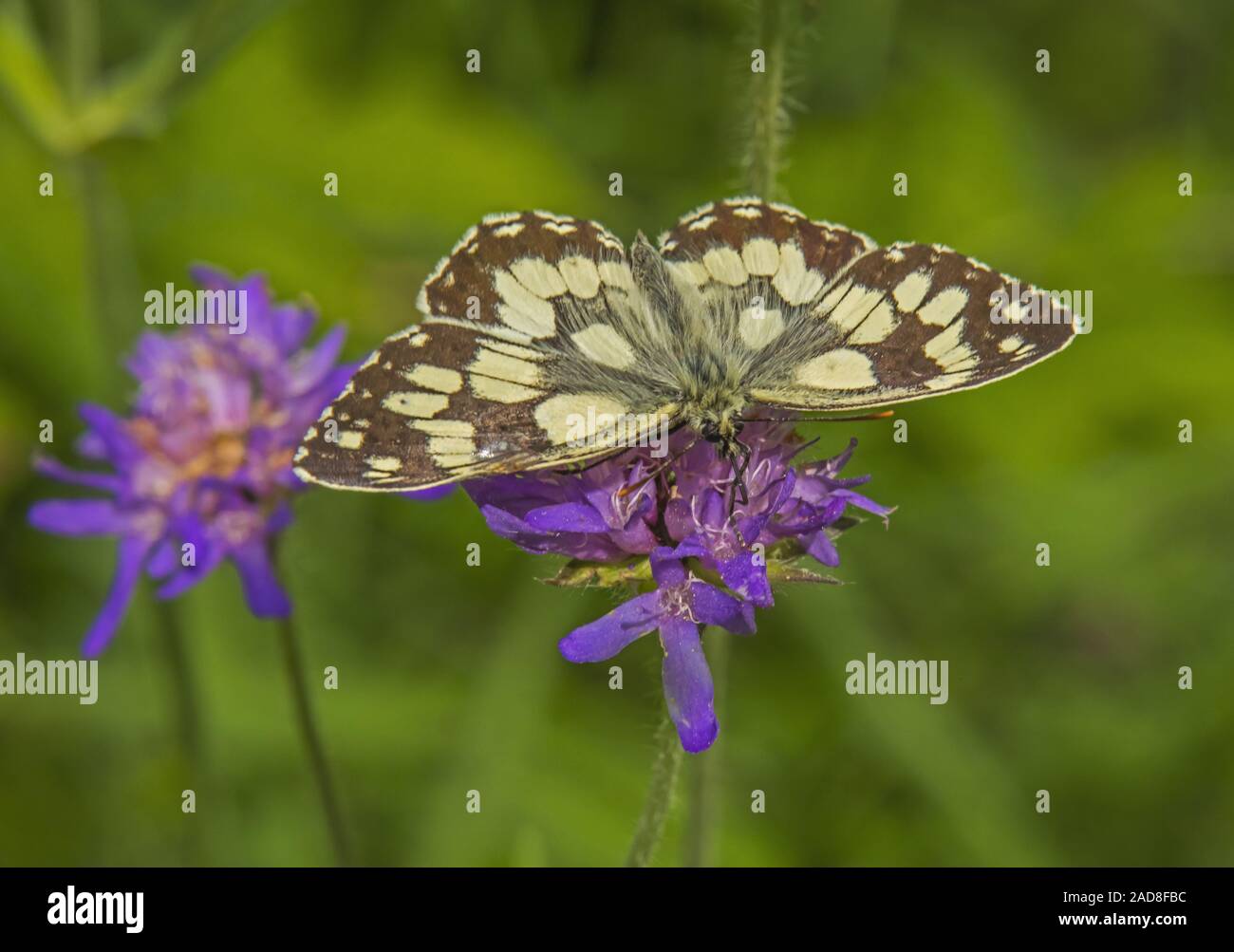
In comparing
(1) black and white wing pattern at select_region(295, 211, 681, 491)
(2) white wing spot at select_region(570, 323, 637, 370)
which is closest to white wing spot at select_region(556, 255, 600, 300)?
(1) black and white wing pattern at select_region(295, 211, 681, 491)

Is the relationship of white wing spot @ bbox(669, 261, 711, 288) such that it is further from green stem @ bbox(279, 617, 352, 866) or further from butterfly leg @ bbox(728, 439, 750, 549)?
green stem @ bbox(279, 617, 352, 866)

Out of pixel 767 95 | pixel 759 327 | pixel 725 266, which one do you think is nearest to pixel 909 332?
pixel 759 327

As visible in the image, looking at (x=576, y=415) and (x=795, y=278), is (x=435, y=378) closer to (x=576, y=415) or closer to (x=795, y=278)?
(x=576, y=415)

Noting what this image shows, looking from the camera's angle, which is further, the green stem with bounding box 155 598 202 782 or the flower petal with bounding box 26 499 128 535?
the green stem with bounding box 155 598 202 782

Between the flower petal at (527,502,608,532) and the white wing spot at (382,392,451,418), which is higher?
the white wing spot at (382,392,451,418)

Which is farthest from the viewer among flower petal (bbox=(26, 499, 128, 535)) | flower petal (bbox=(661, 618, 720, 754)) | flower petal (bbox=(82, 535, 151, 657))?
flower petal (bbox=(26, 499, 128, 535))

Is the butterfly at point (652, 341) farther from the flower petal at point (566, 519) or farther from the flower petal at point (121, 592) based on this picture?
the flower petal at point (121, 592)

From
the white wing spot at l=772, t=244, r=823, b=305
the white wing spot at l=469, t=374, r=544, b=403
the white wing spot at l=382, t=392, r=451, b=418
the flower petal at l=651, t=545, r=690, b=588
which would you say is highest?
the white wing spot at l=772, t=244, r=823, b=305

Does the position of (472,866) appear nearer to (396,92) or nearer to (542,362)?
(542,362)
